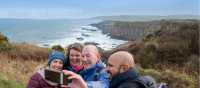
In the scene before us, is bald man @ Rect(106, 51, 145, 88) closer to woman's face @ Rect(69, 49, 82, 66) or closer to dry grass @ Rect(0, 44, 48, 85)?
woman's face @ Rect(69, 49, 82, 66)

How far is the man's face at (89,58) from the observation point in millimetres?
4232

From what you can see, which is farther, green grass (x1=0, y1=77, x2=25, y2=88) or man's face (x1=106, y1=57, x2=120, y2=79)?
green grass (x1=0, y1=77, x2=25, y2=88)

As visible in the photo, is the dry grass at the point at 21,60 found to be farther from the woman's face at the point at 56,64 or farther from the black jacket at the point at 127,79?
the black jacket at the point at 127,79

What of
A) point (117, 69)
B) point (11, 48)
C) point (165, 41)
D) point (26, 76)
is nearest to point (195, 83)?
point (26, 76)

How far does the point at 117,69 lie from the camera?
3.39 m

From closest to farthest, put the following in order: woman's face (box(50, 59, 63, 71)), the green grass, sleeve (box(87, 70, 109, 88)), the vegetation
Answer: sleeve (box(87, 70, 109, 88)) → woman's face (box(50, 59, 63, 71)) → the green grass → the vegetation

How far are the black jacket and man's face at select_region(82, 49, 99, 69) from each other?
2.77 ft

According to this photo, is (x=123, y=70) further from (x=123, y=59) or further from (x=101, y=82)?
(x=101, y=82)

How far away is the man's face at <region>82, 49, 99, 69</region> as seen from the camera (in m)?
4.23

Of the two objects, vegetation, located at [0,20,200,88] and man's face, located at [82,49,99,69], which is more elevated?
man's face, located at [82,49,99,69]

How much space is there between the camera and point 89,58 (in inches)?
167

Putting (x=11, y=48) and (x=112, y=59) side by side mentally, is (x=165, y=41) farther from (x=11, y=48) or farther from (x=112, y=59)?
(x=112, y=59)

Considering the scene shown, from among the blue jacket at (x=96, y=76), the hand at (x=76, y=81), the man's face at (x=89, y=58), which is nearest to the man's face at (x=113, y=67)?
the hand at (x=76, y=81)

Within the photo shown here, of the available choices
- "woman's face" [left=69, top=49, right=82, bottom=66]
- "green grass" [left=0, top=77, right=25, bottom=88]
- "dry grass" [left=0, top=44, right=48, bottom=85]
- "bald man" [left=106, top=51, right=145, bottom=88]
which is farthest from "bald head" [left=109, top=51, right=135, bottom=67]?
"dry grass" [left=0, top=44, right=48, bottom=85]
